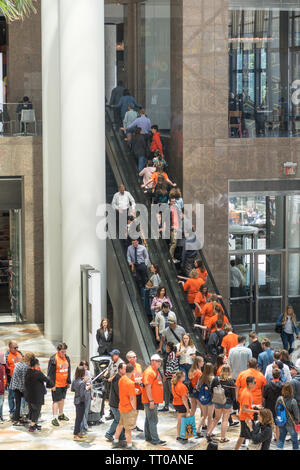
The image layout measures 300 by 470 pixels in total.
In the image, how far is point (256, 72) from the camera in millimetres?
26312

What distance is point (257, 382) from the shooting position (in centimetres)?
1512

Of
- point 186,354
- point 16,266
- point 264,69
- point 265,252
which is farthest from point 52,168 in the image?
point 186,354

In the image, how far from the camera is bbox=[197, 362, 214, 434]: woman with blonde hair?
602 inches

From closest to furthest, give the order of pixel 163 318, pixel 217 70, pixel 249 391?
pixel 249 391 → pixel 163 318 → pixel 217 70

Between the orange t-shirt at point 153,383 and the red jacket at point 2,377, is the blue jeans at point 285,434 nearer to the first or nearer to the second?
the orange t-shirt at point 153,383

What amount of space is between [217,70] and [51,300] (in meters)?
7.28

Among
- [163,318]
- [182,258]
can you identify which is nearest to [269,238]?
[182,258]

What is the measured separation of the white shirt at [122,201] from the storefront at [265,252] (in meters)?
4.73

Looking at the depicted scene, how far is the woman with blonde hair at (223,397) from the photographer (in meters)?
15.2

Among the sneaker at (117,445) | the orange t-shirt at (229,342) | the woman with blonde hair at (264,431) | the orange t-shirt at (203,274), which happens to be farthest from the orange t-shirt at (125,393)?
the orange t-shirt at (203,274)

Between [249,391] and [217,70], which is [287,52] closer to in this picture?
[217,70]

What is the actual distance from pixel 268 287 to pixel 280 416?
40.1 feet

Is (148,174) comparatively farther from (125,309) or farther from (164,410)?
(164,410)

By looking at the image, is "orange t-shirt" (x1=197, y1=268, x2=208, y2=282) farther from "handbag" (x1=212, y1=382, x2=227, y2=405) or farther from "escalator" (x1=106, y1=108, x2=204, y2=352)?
"handbag" (x1=212, y1=382, x2=227, y2=405)
